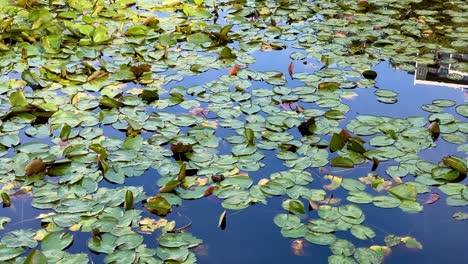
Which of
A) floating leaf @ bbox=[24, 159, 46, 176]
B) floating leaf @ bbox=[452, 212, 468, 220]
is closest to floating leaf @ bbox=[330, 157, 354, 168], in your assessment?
floating leaf @ bbox=[452, 212, 468, 220]

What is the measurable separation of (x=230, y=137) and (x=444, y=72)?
1.46m

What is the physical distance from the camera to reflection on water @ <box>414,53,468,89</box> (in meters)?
3.29

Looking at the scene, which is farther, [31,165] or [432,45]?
[432,45]

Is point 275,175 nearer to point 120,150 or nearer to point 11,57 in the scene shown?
point 120,150

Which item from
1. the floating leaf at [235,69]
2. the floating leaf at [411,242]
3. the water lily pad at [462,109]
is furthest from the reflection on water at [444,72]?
the floating leaf at [411,242]

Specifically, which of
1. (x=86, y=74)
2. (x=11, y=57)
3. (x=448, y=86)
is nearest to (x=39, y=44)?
(x=11, y=57)

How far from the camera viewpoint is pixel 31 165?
241cm

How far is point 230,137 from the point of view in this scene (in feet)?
8.79

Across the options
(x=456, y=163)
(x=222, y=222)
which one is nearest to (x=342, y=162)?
(x=456, y=163)

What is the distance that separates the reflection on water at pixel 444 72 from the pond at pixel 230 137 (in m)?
0.01

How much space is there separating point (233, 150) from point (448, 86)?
1358mm

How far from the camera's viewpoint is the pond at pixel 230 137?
83.1 inches

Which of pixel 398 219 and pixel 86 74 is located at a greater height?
pixel 86 74

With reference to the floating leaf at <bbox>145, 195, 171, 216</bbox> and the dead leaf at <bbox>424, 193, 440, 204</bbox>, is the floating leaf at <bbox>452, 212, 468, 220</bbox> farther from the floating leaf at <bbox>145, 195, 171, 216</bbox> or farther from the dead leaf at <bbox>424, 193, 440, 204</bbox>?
the floating leaf at <bbox>145, 195, 171, 216</bbox>
